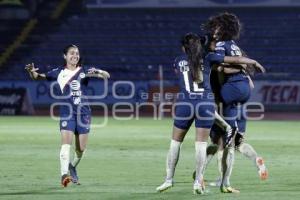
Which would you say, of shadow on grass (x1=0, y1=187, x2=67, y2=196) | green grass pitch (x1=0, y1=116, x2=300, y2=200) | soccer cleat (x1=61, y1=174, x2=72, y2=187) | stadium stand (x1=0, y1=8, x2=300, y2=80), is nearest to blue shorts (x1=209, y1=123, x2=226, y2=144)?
green grass pitch (x1=0, y1=116, x2=300, y2=200)

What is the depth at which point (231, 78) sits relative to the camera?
1141cm

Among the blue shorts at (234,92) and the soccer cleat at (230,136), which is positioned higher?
the blue shorts at (234,92)

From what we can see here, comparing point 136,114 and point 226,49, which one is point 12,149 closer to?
point 226,49

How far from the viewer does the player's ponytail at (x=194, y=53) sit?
1095 cm

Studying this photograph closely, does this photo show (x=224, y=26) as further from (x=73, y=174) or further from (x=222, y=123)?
(x=73, y=174)

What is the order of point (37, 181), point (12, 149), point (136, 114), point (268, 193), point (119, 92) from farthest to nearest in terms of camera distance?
1. point (119, 92)
2. point (136, 114)
3. point (12, 149)
4. point (37, 181)
5. point (268, 193)

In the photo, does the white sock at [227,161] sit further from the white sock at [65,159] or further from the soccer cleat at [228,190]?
the white sock at [65,159]

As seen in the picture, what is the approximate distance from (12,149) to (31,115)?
1816 cm

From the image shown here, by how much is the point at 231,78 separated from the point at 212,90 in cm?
28

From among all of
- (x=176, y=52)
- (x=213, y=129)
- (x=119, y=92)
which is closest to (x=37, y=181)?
(x=213, y=129)

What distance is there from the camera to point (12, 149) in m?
18.9

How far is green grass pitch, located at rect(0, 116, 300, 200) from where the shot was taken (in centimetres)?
1119

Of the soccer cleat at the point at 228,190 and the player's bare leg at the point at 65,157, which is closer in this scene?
the soccer cleat at the point at 228,190

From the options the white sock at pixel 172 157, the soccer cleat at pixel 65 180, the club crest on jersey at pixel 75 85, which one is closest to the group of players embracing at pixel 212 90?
the white sock at pixel 172 157
